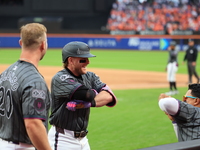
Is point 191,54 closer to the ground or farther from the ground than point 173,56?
closer to the ground

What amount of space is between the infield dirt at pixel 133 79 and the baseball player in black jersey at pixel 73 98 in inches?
512

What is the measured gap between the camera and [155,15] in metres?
42.3

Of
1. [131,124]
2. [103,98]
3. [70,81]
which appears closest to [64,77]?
[70,81]

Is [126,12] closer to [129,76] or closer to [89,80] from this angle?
[129,76]

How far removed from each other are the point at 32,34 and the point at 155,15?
40185 mm

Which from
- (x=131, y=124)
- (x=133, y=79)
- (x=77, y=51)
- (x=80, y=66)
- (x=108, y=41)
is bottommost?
(x=133, y=79)

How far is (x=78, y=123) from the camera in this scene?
13.7 feet

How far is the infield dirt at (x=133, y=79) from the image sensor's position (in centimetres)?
1838

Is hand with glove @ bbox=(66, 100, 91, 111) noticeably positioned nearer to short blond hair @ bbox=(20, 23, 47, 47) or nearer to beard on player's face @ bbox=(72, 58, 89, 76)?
beard on player's face @ bbox=(72, 58, 89, 76)

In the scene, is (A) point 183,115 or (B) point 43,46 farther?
(A) point 183,115

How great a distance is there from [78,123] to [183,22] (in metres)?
37.5

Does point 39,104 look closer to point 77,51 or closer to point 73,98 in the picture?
point 73,98

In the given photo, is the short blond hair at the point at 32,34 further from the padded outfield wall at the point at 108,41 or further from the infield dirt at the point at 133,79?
the padded outfield wall at the point at 108,41

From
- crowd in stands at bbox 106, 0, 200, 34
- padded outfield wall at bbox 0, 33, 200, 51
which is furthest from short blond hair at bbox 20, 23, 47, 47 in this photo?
crowd in stands at bbox 106, 0, 200, 34
